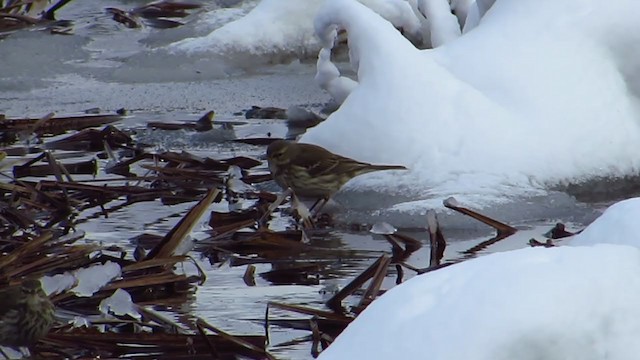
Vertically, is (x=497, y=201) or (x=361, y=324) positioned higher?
(x=361, y=324)

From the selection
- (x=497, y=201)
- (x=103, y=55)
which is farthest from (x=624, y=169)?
(x=103, y=55)

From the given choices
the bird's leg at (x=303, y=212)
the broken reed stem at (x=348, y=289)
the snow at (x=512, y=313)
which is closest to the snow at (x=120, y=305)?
the broken reed stem at (x=348, y=289)

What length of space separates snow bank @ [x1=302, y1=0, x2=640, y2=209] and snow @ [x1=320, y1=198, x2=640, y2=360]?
247cm

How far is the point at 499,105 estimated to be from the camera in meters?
→ 5.48

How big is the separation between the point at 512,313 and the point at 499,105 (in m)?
3.10

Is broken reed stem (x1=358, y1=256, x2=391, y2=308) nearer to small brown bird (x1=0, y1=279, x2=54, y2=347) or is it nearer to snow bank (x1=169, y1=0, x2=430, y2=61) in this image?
small brown bird (x1=0, y1=279, x2=54, y2=347)

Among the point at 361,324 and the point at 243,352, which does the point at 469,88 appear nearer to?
the point at 243,352

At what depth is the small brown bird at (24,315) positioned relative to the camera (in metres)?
3.59

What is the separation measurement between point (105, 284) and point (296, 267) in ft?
2.08

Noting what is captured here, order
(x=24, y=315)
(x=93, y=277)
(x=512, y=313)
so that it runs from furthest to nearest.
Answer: (x=93, y=277) → (x=24, y=315) → (x=512, y=313)

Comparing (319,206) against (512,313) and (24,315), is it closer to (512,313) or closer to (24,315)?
(24,315)

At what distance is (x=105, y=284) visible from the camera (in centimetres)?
414

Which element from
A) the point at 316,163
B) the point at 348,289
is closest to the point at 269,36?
the point at 316,163

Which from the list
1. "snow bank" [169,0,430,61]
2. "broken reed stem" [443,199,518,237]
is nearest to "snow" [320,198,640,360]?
"broken reed stem" [443,199,518,237]
